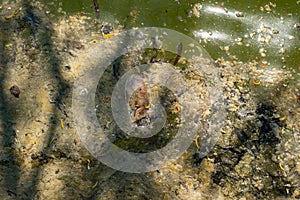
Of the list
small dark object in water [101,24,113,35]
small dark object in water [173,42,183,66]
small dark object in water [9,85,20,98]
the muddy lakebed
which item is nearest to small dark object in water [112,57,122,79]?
the muddy lakebed

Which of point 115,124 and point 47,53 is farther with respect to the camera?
point 47,53

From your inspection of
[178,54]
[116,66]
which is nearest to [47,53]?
[116,66]

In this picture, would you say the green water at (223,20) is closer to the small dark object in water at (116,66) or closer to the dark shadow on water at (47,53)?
the dark shadow on water at (47,53)

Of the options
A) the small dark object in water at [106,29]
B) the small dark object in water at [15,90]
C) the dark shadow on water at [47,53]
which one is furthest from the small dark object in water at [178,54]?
the small dark object in water at [15,90]

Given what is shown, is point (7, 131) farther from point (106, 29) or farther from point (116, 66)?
point (106, 29)

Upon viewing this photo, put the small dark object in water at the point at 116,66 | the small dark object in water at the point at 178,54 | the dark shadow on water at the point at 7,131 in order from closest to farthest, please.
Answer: the dark shadow on water at the point at 7,131
the small dark object in water at the point at 116,66
the small dark object in water at the point at 178,54

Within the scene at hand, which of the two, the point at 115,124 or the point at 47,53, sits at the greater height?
the point at 47,53
